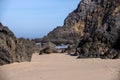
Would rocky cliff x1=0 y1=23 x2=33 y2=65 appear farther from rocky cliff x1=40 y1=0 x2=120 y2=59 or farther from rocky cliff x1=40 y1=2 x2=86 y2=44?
rocky cliff x1=40 y1=2 x2=86 y2=44

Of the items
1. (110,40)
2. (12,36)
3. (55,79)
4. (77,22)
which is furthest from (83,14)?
(55,79)

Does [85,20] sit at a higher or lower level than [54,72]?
higher

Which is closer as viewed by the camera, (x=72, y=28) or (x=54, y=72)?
(x=54, y=72)

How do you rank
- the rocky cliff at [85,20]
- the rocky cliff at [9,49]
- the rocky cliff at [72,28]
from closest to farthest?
1. the rocky cliff at [9,49]
2. the rocky cliff at [85,20]
3. the rocky cliff at [72,28]

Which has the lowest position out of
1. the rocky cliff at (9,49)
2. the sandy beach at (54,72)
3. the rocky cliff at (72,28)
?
the sandy beach at (54,72)

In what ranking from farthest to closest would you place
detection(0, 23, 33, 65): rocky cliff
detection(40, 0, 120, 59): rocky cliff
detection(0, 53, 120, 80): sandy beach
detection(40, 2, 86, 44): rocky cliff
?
detection(40, 2, 86, 44): rocky cliff, detection(40, 0, 120, 59): rocky cliff, detection(0, 23, 33, 65): rocky cliff, detection(0, 53, 120, 80): sandy beach

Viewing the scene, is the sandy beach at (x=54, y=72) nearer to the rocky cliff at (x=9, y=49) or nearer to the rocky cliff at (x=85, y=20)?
the rocky cliff at (x=9, y=49)

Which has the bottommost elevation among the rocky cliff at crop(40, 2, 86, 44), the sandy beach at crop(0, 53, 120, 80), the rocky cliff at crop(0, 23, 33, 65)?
the sandy beach at crop(0, 53, 120, 80)

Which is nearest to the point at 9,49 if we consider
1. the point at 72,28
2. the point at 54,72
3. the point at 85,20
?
the point at 54,72

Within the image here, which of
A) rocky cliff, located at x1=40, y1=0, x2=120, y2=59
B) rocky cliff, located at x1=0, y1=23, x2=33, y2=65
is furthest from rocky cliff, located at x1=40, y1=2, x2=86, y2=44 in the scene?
rocky cliff, located at x1=0, y1=23, x2=33, y2=65

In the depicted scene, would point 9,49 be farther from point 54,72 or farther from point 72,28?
point 72,28

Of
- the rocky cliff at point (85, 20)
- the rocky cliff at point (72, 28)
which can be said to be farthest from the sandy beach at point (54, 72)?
the rocky cliff at point (72, 28)

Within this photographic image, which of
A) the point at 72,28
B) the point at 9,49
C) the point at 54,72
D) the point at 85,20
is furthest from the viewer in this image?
the point at 85,20

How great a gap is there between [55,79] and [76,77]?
519 millimetres
